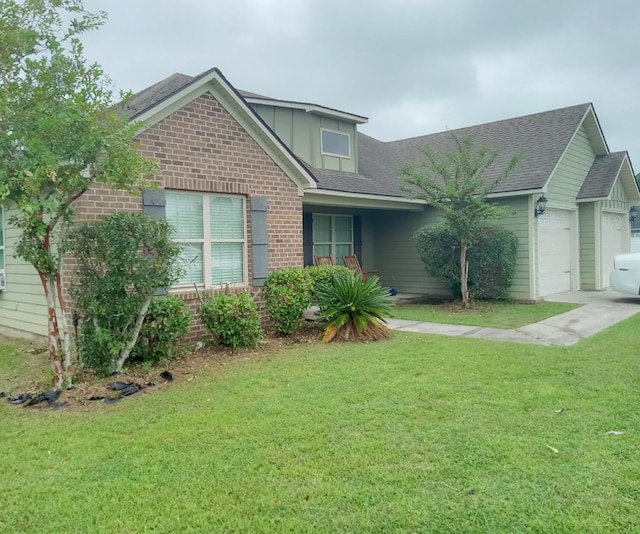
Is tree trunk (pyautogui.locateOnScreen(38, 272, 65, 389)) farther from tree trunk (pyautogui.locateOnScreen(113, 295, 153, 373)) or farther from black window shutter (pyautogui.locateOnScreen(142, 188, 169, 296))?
black window shutter (pyautogui.locateOnScreen(142, 188, 169, 296))

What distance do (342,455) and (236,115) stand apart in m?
6.50

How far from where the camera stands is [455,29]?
45.3ft

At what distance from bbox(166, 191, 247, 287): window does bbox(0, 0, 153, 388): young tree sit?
2309mm

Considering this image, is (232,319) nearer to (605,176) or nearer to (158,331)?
(158,331)

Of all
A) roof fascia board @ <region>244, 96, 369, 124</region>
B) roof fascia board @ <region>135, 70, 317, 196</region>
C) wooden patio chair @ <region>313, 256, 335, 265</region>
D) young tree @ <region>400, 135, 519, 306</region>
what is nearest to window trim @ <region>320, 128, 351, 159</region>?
roof fascia board @ <region>244, 96, 369, 124</region>

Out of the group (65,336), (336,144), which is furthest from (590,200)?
(65,336)

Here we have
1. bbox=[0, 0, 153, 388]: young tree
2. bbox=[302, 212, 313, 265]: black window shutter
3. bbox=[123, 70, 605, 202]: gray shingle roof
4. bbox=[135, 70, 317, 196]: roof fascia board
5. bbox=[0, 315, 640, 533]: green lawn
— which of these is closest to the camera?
bbox=[0, 315, 640, 533]: green lawn

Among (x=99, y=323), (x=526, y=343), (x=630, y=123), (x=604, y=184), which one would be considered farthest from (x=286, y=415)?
(x=630, y=123)

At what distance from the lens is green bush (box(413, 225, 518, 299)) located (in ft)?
40.9

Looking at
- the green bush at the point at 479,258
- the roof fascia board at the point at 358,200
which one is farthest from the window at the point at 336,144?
the green bush at the point at 479,258

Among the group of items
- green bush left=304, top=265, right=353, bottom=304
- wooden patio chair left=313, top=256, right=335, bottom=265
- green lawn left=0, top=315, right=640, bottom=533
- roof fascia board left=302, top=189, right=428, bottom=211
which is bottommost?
green lawn left=0, top=315, right=640, bottom=533

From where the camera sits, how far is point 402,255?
15562 millimetres

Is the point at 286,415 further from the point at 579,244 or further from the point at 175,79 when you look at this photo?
the point at 579,244

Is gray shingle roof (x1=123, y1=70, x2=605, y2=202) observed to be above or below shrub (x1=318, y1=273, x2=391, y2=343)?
above
